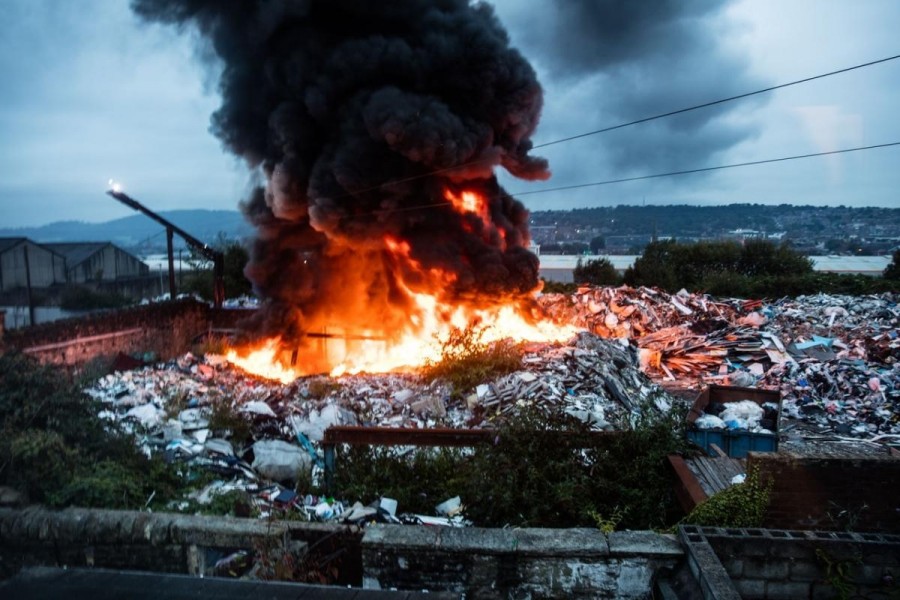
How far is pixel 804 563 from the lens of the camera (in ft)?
13.0

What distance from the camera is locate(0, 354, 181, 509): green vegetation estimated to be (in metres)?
4.81

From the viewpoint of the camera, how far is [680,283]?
89.7ft

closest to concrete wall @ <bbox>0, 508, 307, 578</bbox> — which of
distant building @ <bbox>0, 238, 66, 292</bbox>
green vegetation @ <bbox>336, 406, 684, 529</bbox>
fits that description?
green vegetation @ <bbox>336, 406, 684, 529</bbox>

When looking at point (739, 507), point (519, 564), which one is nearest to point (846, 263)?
point (739, 507)

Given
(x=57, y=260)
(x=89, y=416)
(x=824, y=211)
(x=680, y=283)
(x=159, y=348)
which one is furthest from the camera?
(x=824, y=211)

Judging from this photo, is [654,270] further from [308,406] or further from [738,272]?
[308,406]

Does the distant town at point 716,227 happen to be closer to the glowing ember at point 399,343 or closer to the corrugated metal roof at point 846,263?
the corrugated metal roof at point 846,263

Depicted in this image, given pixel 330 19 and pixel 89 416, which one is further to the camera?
pixel 330 19

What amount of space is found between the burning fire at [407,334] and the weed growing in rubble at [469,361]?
2.23 meters

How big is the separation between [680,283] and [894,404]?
1633 centimetres

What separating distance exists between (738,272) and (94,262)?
38.4 m

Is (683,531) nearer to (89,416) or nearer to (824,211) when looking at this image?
(89,416)

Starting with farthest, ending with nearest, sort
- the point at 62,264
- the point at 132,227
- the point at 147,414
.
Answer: the point at 132,227
the point at 62,264
the point at 147,414

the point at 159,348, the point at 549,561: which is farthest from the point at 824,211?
the point at 549,561
